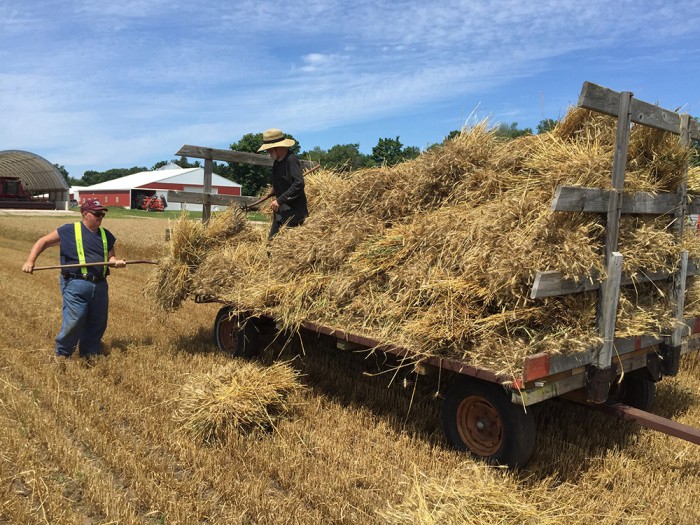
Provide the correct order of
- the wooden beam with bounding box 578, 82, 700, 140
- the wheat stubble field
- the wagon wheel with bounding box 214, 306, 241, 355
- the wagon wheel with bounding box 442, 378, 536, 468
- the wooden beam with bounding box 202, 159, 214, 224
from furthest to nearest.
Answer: the wooden beam with bounding box 202, 159, 214, 224
the wagon wheel with bounding box 214, 306, 241, 355
the wagon wheel with bounding box 442, 378, 536, 468
the wooden beam with bounding box 578, 82, 700, 140
the wheat stubble field

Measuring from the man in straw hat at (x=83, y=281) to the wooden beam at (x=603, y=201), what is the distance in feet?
15.5

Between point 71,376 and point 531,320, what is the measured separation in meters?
4.46

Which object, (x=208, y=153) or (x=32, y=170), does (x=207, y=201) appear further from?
(x=32, y=170)

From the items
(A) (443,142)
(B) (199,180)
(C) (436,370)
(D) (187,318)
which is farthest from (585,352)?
(B) (199,180)

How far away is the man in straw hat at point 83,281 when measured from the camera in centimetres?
598

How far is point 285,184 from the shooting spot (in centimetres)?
642

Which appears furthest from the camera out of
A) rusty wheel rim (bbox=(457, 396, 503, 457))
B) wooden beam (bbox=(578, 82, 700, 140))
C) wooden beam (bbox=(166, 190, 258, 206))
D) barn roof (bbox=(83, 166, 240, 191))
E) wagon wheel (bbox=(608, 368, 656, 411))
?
barn roof (bbox=(83, 166, 240, 191))

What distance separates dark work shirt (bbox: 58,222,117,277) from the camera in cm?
605

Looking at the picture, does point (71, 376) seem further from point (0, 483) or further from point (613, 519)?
point (613, 519)

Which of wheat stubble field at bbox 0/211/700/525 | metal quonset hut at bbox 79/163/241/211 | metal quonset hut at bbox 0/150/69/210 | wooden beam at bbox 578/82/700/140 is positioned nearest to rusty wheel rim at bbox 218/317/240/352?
wheat stubble field at bbox 0/211/700/525

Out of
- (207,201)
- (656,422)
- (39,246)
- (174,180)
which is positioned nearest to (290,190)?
(207,201)

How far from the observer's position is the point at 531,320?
358cm

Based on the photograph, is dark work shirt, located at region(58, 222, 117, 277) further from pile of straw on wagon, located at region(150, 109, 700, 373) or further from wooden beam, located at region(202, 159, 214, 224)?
pile of straw on wagon, located at region(150, 109, 700, 373)

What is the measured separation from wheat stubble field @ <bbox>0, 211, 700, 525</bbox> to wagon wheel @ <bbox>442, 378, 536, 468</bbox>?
0.13 m
